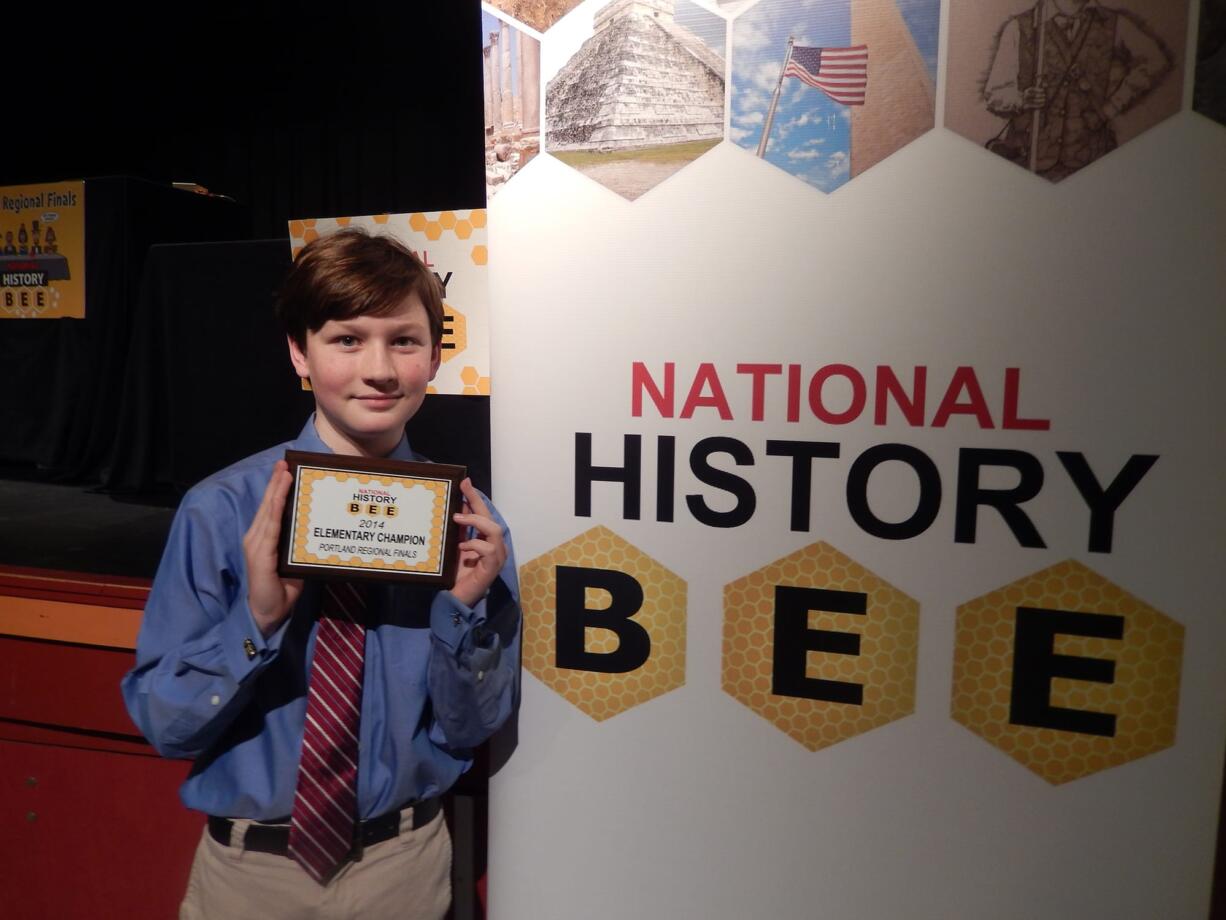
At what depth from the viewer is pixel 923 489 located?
3.28 ft

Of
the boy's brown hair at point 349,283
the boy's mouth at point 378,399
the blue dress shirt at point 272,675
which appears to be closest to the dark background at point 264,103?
the boy's brown hair at point 349,283

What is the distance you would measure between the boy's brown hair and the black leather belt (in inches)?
23.2

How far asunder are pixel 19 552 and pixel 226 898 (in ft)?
3.90

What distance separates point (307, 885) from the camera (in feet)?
3.27

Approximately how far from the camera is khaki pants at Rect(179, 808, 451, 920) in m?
1.00

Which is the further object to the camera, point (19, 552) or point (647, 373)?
point (19, 552)

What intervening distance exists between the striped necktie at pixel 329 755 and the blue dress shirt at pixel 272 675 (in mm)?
26

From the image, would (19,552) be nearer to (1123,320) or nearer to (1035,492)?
(1035,492)

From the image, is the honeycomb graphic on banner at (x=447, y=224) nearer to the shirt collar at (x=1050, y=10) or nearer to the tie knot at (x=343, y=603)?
the tie knot at (x=343, y=603)

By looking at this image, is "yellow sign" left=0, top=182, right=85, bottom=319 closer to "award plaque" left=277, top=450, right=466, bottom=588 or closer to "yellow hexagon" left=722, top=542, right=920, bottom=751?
"award plaque" left=277, top=450, right=466, bottom=588

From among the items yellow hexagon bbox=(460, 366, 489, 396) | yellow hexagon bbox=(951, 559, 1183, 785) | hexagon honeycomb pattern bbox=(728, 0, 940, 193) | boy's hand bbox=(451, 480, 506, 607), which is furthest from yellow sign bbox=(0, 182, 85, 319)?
yellow hexagon bbox=(951, 559, 1183, 785)

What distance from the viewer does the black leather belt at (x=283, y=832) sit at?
0.99 meters

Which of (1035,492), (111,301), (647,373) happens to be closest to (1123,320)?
(1035,492)

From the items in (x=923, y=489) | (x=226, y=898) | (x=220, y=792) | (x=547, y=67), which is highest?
(x=547, y=67)
